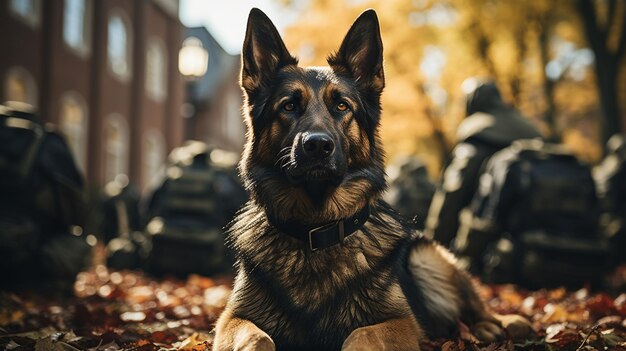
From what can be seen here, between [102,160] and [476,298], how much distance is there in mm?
19534

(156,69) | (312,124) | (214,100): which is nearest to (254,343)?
(312,124)

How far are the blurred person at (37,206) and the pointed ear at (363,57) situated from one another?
3779mm

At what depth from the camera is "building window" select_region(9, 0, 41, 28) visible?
1634cm

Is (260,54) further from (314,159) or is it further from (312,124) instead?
(314,159)

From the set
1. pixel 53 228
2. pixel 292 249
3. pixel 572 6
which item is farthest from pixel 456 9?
pixel 292 249

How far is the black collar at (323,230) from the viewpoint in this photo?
3465mm

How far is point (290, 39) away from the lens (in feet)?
70.4

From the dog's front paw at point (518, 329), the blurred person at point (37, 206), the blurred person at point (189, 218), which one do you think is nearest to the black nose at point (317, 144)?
the dog's front paw at point (518, 329)

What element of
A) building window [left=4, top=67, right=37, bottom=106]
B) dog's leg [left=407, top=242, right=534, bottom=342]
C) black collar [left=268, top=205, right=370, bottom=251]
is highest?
building window [left=4, top=67, right=37, bottom=106]

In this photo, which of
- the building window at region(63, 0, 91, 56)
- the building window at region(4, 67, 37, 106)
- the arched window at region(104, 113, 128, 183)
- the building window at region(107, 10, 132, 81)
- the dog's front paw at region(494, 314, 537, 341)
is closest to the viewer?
the dog's front paw at region(494, 314, 537, 341)

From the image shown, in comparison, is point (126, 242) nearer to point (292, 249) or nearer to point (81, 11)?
point (292, 249)

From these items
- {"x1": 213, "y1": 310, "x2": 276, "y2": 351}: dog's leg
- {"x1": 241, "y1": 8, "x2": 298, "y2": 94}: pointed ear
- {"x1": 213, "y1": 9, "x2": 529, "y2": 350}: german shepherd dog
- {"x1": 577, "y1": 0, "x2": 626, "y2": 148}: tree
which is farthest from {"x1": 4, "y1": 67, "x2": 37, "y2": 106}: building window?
{"x1": 577, "y1": 0, "x2": 626, "y2": 148}: tree

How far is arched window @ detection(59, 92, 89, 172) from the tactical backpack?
15.9m

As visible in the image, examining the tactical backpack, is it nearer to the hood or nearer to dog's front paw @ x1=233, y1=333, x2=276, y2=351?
the hood
